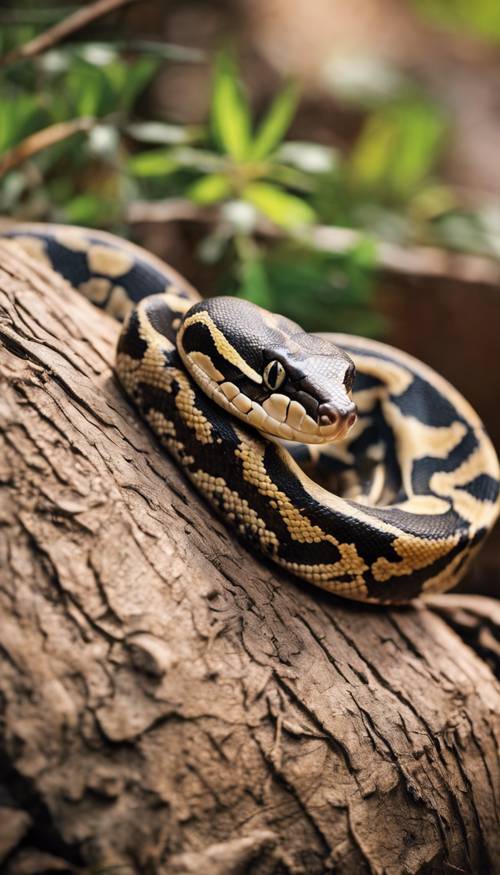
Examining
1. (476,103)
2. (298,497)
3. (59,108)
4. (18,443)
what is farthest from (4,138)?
(476,103)

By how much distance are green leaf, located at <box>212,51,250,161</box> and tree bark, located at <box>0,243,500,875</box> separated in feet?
7.90

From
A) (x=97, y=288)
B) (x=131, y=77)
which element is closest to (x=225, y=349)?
(x=97, y=288)

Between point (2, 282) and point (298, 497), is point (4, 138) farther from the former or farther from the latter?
point (298, 497)

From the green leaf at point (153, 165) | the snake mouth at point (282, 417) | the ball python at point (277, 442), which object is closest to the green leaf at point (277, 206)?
the green leaf at point (153, 165)

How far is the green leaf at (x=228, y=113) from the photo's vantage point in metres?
5.16

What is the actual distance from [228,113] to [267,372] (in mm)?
2860

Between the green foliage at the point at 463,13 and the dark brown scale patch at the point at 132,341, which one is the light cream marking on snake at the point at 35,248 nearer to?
the dark brown scale patch at the point at 132,341

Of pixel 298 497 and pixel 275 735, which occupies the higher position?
pixel 298 497

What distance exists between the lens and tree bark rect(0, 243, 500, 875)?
2217 mm

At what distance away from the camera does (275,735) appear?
258cm

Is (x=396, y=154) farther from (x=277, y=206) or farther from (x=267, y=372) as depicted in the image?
(x=267, y=372)

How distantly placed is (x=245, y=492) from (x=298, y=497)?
0.23m

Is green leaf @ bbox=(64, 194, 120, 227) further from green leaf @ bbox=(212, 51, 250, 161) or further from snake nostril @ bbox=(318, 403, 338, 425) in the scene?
snake nostril @ bbox=(318, 403, 338, 425)

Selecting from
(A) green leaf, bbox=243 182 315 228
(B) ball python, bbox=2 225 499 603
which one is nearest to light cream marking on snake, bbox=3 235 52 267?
(B) ball python, bbox=2 225 499 603
